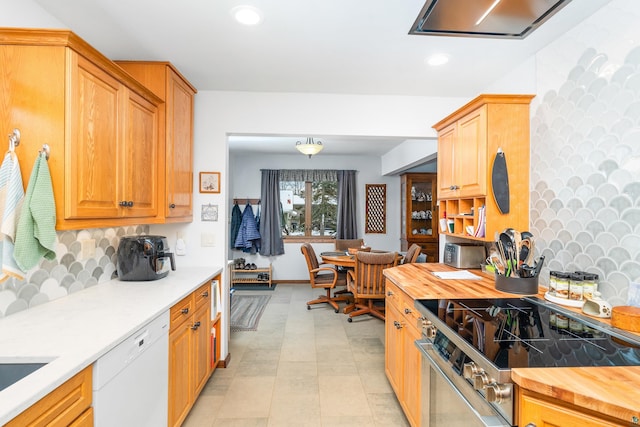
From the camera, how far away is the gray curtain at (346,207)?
6090 millimetres

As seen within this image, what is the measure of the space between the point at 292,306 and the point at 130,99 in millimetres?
3469

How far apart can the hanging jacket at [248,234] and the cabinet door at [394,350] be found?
390cm

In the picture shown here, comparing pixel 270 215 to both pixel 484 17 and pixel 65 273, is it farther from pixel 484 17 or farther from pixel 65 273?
pixel 484 17

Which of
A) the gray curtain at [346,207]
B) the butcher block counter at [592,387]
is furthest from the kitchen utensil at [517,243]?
the gray curtain at [346,207]

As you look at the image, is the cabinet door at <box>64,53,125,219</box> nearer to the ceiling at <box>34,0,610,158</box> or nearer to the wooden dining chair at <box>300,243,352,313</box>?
the ceiling at <box>34,0,610,158</box>

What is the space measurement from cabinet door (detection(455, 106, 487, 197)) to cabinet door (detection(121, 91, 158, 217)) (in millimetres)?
2264

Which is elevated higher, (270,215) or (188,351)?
(270,215)

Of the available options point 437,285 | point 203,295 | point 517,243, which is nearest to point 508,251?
point 517,243

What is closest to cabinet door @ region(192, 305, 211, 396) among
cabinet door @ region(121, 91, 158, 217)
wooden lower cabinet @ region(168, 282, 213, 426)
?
wooden lower cabinet @ region(168, 282, 213, 426)

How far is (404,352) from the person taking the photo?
6.49 ft

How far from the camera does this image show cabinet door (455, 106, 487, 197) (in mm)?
2127

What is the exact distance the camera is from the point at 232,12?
5.41 ft

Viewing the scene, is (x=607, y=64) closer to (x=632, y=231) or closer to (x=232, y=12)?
(x=632, y=231)

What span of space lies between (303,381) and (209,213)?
1.63 meters
